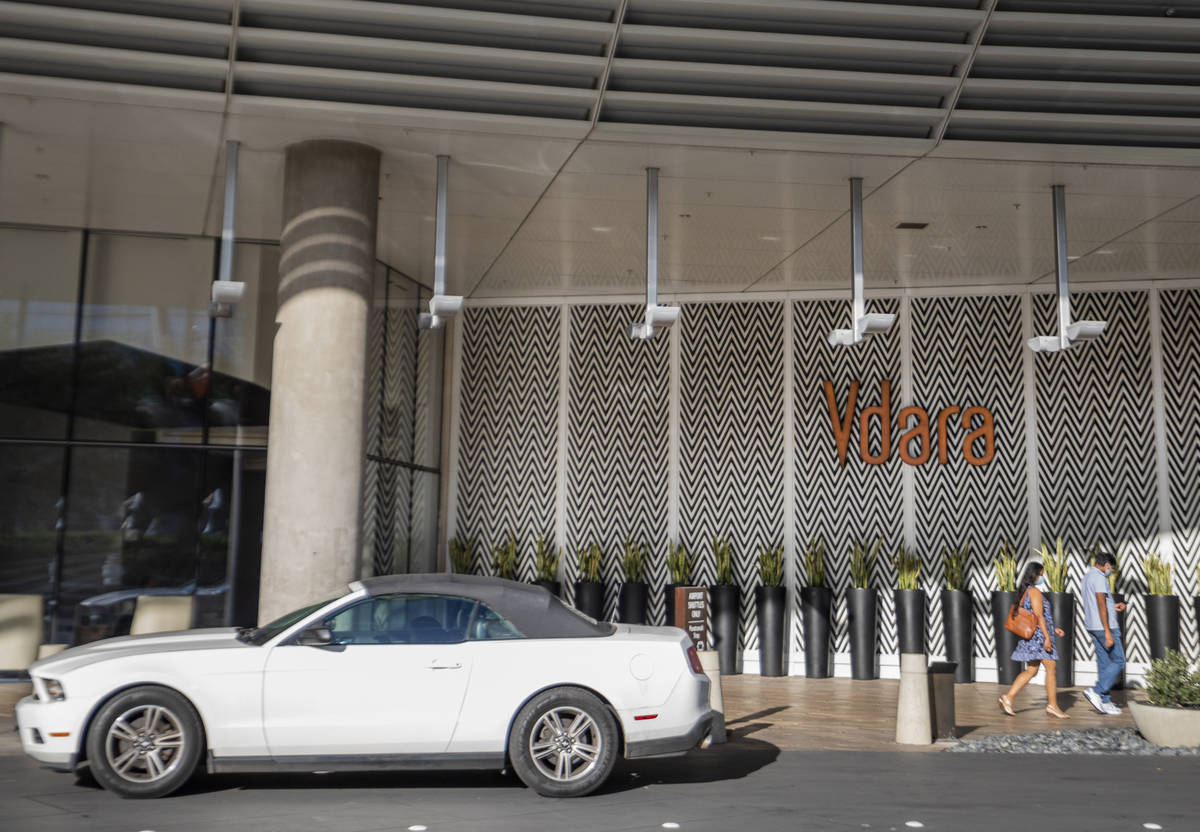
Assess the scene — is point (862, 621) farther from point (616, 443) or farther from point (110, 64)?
point (110, 64)

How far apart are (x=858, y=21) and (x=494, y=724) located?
19.5ft

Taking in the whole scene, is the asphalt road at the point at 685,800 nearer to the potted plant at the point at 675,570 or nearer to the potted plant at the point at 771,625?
the potted plant at the point at 771,625

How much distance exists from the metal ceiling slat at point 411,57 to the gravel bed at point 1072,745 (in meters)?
6.06

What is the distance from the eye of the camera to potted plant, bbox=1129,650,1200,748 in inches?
342

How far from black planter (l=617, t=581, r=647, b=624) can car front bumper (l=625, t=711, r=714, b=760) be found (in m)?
7.65

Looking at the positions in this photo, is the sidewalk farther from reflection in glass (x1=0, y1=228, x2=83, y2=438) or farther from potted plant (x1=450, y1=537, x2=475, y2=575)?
potted plant (x1=450, y1=537, x2=475, y2=575)

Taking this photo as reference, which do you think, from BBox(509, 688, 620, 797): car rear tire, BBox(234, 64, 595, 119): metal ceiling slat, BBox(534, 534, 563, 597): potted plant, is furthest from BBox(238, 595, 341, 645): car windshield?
BBox(534, 534, 563, 597): potted plant

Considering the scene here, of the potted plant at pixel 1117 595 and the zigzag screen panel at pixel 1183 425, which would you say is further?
the zigzag screen panel at pixel 1183 425

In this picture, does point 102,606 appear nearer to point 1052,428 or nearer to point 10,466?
point 10,466

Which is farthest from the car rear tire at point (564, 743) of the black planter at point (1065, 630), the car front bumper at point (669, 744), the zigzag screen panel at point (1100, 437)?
the zigzag screen panel at point (1100, 437)

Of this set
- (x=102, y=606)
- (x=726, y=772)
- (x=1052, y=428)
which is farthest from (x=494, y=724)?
(x=1052, y=428)

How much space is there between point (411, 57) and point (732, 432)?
788 cm

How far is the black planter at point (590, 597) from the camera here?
1483cm

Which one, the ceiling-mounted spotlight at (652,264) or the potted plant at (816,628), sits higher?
the ceiling-mounted spotlight at (652,264)
